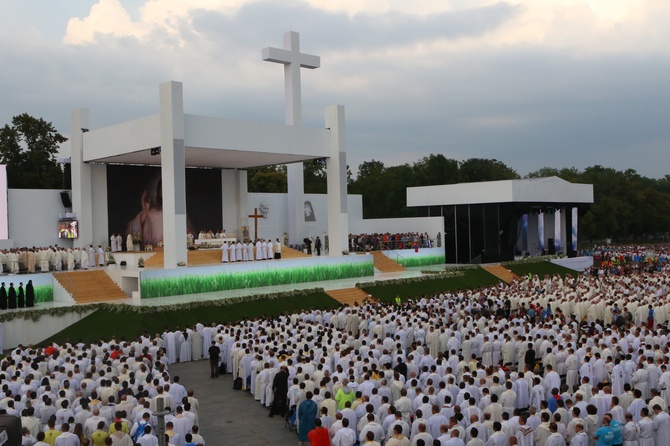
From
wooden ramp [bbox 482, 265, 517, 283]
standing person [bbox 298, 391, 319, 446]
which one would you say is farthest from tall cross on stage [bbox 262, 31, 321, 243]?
standing person [bbox 298, 391, 319, 446]

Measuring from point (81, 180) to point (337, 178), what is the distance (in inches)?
473

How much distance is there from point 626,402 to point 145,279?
751 inches

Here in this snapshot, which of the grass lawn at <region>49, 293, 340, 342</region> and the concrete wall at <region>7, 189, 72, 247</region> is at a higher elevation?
the concrete wall at <region>7, 189, 72, 247</region>

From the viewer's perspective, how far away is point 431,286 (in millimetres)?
32031

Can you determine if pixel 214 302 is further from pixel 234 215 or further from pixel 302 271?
pixel 234 215

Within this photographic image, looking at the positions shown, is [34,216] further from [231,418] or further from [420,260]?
[231,418]

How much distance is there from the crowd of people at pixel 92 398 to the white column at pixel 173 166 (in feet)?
36.5

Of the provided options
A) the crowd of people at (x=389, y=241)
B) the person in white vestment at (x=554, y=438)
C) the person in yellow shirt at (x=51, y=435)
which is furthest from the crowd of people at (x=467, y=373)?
the crowd of people at (x=389, y=241)

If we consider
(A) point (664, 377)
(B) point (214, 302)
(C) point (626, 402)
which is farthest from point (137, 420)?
(B) point (214, 302)

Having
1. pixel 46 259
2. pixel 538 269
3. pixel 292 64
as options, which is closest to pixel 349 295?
pixel 46 259

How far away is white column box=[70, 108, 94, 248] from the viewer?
3231 cm

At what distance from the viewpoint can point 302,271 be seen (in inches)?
1252

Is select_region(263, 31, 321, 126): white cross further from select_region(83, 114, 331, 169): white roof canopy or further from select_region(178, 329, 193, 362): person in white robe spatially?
select_region(178, 329, 193, 362): person in white robe

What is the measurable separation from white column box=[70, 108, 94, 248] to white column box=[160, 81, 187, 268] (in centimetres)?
656
